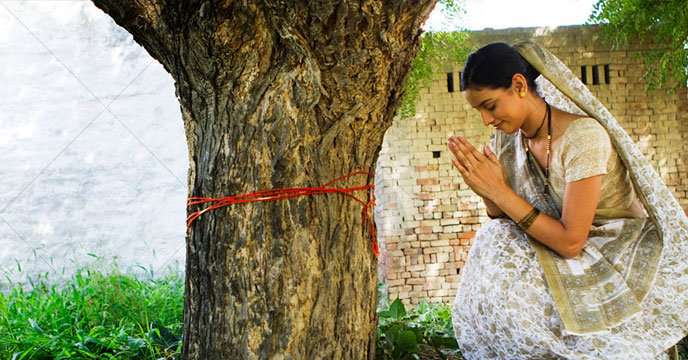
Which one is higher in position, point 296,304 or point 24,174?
point 24,174

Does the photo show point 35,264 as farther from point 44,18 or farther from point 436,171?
point 436,171

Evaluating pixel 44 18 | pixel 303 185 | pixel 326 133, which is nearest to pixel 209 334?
pixel 303 185

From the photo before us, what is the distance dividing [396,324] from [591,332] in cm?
107

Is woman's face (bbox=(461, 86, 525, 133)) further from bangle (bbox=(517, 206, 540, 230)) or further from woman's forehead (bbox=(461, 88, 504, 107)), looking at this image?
bangle (bbox=(517, 206, 540, 230))

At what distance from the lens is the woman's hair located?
8.66ft

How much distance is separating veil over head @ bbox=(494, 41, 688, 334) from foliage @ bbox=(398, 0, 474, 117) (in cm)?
366

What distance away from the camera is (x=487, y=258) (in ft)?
9.02

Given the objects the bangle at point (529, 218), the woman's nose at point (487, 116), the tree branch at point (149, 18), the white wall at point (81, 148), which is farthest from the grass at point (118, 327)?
the white wall at point (81, 148)

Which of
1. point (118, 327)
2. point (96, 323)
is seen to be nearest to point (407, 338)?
point (118, 327)

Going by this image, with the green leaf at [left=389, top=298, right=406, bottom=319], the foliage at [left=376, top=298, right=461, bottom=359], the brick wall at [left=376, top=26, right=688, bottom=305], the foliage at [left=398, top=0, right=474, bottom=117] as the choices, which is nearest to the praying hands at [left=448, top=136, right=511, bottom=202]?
the foliage at [left=376, top=298, right=461, bottom=359]

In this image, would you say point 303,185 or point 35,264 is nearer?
point 303,185

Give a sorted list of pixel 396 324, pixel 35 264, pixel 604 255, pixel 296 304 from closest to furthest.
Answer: pixel 296 304 → pixel 604 255 → pixel 396 324 → pixel 35 264

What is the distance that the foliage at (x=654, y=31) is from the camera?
6543mm

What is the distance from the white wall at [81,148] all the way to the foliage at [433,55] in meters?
2.28
